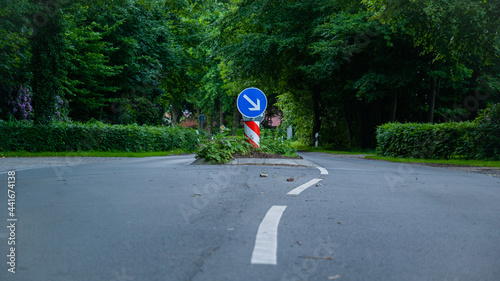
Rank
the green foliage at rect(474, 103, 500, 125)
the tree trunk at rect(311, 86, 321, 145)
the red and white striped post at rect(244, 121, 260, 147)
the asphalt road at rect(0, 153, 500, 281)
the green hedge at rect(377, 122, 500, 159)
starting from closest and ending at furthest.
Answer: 1. the asphalt road at rect(0, 153, 500, 281)
2. the red and white striped post at rect(244, 121, 260, 147)
3. the green foliage at rect(474, 103, 500, 125)
4. the green hedge at rect(377, 122, 500, 159)
5. the tree trunk at rect(311, 86, 321, 145)

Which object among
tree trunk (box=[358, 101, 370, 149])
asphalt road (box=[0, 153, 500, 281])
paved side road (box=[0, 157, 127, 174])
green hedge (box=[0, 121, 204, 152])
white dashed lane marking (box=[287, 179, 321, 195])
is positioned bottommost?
paved side road (box=[0, 157, 127, 174])

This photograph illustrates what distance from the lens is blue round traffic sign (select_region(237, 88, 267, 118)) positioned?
13914 mm

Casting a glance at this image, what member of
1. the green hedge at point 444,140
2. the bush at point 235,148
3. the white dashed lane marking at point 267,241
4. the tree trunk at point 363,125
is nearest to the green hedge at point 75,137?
the bush at point 235,148

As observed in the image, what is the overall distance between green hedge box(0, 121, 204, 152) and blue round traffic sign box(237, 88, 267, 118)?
999cm

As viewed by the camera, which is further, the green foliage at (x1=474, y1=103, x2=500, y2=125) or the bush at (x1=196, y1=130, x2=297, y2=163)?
the green foliage at (x1=474, y1=103, x2=500, y2=125)

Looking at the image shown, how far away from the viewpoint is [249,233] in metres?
4.23

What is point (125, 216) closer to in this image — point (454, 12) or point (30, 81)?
point (454, 12)

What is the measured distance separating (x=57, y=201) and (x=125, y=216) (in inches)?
60.1

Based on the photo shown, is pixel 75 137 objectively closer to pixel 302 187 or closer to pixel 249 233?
pixel 302 187

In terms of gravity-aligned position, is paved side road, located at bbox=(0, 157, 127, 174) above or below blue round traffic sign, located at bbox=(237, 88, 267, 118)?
below

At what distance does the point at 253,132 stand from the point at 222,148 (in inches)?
64.9

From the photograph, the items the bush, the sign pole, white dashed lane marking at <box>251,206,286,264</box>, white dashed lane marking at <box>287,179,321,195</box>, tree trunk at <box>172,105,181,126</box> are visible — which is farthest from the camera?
tree trunk at <box>172,105,181,126</box>

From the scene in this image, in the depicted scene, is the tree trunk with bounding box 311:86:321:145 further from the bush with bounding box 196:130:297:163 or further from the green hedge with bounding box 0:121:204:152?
the bush with bounding box 196:130:297:163

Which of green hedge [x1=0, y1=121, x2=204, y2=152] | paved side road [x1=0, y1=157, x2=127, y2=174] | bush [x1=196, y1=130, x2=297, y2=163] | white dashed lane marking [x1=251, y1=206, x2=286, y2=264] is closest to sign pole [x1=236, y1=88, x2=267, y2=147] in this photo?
bush [x1=196, y1=130, x2=297, y2=163]
